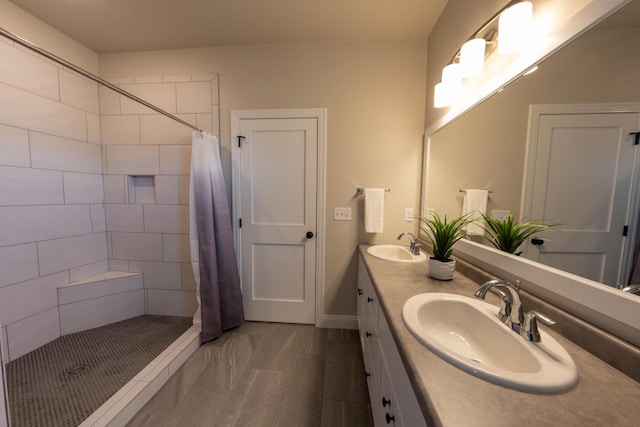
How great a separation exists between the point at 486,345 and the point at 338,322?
4.92 feet

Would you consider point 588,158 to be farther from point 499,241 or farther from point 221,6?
point 221,6

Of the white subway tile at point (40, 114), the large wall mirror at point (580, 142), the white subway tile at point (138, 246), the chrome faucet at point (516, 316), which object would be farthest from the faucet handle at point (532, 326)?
the white subway tile at point (40, 114)

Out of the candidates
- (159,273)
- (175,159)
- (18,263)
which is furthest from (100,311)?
(175,159)

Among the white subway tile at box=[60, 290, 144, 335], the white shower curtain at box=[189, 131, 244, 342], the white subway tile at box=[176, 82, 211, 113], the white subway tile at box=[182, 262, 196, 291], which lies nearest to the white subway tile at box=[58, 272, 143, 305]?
the white subway tile at box=[60, 290, 144, 335]

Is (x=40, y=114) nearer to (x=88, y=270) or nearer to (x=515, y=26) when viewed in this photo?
(x=88, y=270)

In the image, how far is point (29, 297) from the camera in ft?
5.49

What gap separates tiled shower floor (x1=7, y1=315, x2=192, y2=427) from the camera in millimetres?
1244

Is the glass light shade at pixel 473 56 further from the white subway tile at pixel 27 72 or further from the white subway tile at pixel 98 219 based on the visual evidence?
the white subway tile at pixel 98 219

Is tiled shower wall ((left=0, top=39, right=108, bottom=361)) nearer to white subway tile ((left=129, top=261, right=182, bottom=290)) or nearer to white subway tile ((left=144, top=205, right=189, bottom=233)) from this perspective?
white subway tile ((left=129, top=261, right=182, bottom=290))

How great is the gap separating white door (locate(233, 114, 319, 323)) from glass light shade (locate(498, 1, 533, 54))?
1338 mm

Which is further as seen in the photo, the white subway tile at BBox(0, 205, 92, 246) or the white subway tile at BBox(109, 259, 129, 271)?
the white subway tile at BBox(109, 259, 129, 271)

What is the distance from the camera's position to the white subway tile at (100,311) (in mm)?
1882

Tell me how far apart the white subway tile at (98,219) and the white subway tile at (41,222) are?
0.12 ft

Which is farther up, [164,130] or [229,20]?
[229,20]
